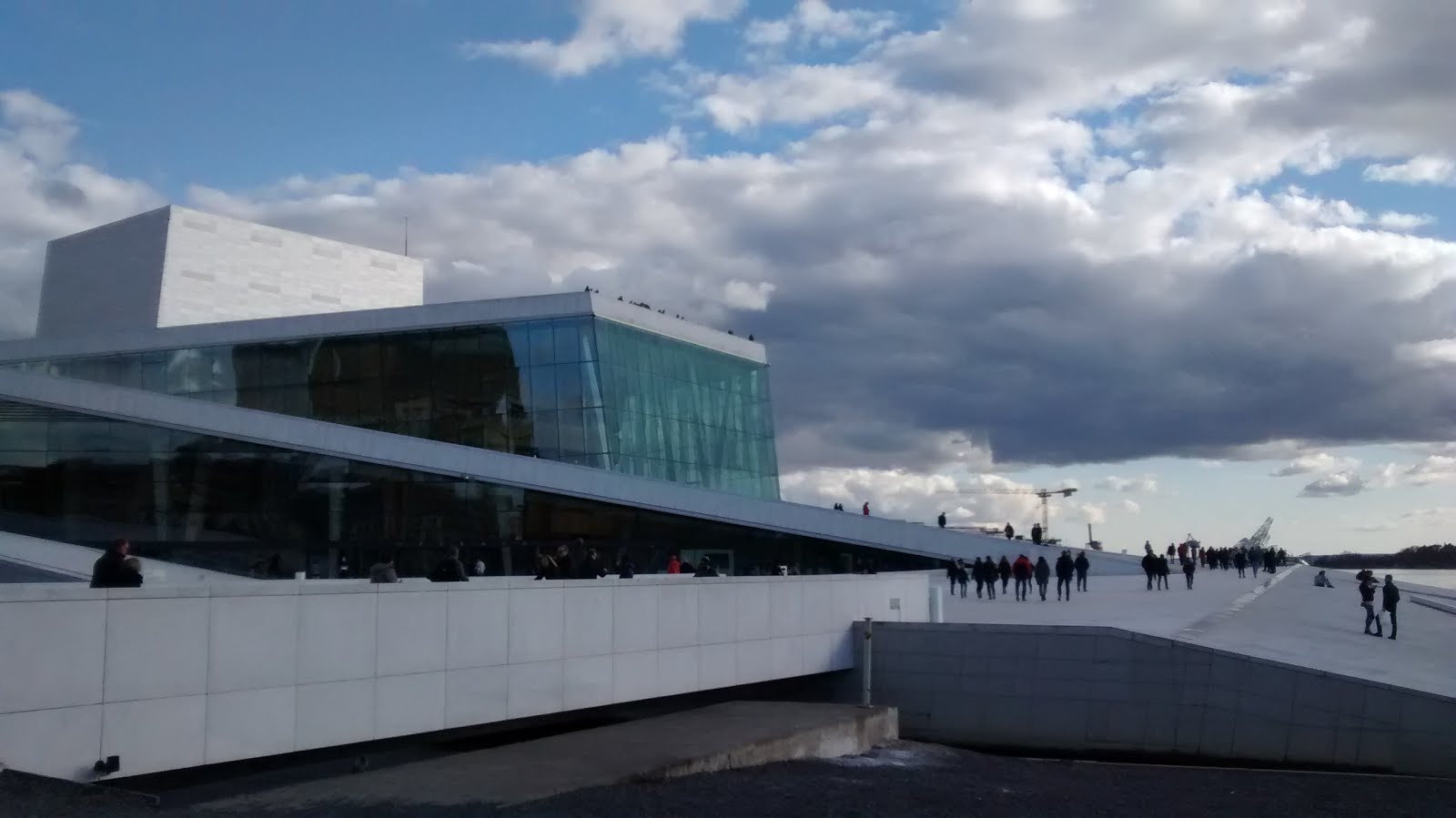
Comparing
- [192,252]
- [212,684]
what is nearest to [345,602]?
[212,684]

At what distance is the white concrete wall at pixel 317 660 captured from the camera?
351 inches

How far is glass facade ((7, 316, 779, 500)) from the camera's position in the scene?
34.4 metres

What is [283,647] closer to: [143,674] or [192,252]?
[143,674]

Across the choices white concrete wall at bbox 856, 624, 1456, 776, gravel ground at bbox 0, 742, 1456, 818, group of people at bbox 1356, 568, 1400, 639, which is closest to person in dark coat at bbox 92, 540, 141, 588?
gravel ground at bbox 0, 742, 1456, 818

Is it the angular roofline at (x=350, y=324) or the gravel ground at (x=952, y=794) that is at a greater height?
the angular roofline at (x=350, y=324)

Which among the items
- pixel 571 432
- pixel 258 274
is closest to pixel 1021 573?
pixel 571 432

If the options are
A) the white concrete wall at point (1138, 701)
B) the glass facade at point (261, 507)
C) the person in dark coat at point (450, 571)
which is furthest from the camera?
the glass facade at point (261, 507)

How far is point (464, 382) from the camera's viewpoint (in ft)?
115

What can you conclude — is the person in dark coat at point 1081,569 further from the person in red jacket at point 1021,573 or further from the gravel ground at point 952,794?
the gravel ground at point 952,794

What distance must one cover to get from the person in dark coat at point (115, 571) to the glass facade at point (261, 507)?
64.0 ft

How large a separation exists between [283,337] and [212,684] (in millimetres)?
27075

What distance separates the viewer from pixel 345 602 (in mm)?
11320

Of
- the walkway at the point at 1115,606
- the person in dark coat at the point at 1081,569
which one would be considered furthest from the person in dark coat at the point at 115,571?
the person in dark coat at the point at 1081,569

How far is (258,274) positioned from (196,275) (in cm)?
224
